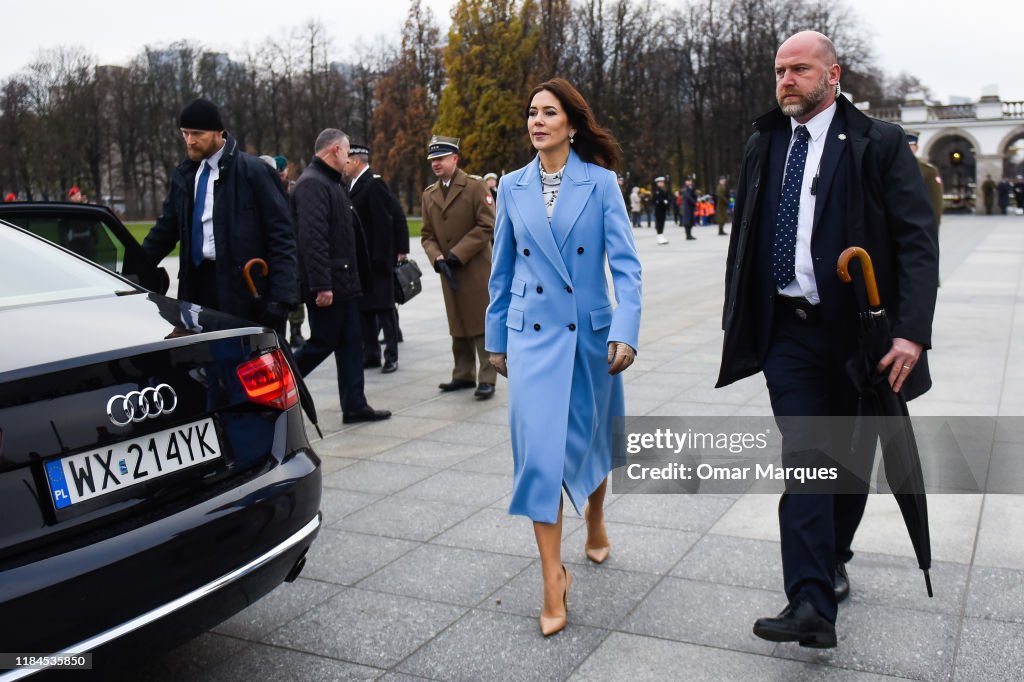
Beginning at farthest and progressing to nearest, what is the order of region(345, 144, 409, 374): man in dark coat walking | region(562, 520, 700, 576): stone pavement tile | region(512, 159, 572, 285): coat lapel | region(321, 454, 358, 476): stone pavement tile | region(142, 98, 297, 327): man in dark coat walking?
1. region(345, 144, 409, 374): man in dark coat walking
2. region(321, 454, 358, 476): stone pavement tile
3. region(142, 98, 297, 327): man in dark coat walking
4. region(562, 520, 700, 576): stone pavement tile
5. region(512, 159, 572, 285): coat lapel

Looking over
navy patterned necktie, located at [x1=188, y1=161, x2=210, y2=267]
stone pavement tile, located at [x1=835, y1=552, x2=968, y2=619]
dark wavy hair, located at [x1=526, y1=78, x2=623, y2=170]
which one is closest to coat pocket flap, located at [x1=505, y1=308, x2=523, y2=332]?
dark wavy hair, located at [x1=526, y1=78, x2=623, y2=170]

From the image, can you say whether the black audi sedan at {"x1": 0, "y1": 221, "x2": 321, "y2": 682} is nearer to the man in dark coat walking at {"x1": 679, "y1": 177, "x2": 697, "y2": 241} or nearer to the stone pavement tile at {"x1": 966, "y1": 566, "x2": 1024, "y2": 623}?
the stone pavement tile at {"x1": 966, "y1": 566, "x2": 1024, "y2": 623}

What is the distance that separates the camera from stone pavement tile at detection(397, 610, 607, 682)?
3.41m

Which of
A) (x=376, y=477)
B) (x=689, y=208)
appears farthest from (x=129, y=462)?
(x=689, y=208)

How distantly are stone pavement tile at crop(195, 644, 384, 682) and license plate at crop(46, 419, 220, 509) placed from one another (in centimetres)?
77

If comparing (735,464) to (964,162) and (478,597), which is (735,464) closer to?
(478,597)

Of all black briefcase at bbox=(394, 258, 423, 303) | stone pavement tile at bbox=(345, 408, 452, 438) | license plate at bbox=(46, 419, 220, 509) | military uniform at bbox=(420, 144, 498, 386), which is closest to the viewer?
license plate at bbox=(46, 419, 220, 509)

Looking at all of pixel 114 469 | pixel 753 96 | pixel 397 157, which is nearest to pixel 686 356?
pixel 114 469

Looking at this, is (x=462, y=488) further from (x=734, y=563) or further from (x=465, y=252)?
(x=465, y=252)

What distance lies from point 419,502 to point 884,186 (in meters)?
2.83

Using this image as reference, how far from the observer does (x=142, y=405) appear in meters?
2.98

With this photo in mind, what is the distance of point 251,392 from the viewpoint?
11.2 feet

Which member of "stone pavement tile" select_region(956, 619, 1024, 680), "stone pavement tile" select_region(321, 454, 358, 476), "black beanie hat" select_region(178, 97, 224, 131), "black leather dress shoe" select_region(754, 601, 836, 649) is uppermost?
"black beanie hat" select_region(178, 97, 224, 131)

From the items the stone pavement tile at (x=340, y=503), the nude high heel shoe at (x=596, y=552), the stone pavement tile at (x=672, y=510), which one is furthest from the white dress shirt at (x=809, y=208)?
the stone pavement tile at (x=340, y=503)
